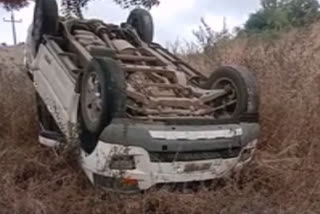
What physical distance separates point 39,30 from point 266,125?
7.95ft

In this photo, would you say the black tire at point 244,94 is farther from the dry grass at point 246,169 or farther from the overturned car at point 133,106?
the dry grass at point 246,169

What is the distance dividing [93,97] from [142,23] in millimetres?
2133

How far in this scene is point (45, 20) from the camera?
228 inches

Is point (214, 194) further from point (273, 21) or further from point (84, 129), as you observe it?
point (273, 21)

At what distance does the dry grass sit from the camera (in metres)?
4.28

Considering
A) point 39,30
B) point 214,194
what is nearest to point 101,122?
point 214,194

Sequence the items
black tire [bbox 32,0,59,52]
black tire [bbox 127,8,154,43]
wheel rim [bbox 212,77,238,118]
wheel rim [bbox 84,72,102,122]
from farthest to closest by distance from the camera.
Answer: black tire [bbox 127,8,154,43]
black tire [bbox 32,0,59,52]
wheel rim [bbox 212,77,238,118]
wheel rim [bbox 84,72,102,122]

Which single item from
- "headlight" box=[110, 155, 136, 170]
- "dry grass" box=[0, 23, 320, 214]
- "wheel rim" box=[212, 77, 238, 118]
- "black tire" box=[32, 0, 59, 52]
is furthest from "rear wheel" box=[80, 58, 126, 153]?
"black tire" box=[32, 0, 59, 52]

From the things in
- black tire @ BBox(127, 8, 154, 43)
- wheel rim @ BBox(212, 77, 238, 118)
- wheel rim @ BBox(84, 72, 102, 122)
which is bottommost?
wheel rim @ BBox(212, 77, 238, 118)

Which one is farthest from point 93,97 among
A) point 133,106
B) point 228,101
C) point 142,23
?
point 142,23

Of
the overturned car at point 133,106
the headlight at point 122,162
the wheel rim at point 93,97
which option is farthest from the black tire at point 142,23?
the headlight at point 122,162

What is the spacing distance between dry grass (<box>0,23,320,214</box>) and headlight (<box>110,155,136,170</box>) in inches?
8.4

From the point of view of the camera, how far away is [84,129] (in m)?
4.62

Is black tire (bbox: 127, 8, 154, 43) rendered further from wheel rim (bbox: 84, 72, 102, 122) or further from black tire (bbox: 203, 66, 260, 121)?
wheel rim (bbox: 84, 72, 102, 122)
